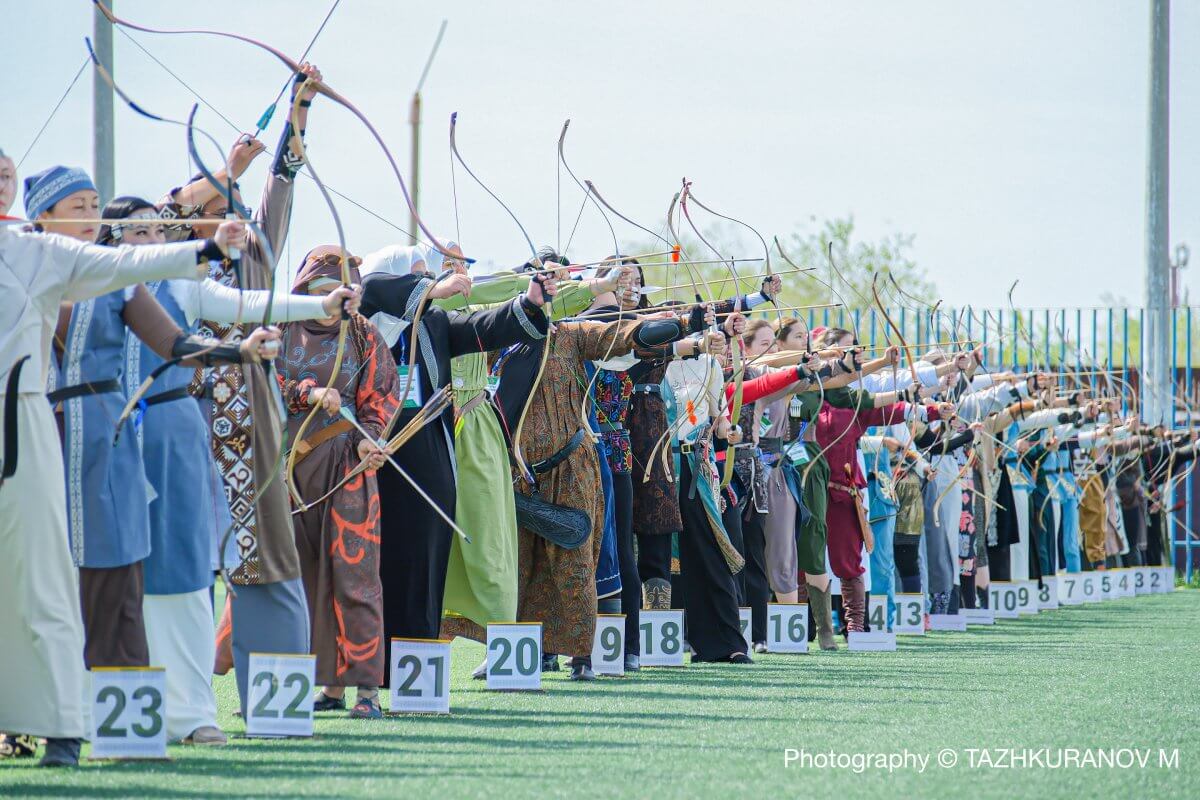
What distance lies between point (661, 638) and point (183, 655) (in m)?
3.08

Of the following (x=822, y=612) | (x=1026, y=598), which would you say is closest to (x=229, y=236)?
(x=822, y=612)

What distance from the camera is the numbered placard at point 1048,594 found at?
523 inches

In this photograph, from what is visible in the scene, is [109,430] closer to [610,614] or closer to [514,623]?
[514,623]

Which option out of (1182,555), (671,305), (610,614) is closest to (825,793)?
(610,614)

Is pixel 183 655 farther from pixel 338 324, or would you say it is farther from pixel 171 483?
pixel 338 324

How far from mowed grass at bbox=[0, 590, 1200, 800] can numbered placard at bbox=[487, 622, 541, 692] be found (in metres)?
0.07

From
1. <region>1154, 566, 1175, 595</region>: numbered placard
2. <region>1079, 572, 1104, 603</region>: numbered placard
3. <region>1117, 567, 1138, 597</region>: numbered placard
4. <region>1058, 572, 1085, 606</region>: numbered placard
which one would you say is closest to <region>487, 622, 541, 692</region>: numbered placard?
<region>1058, 572, 1085, 606</region>: numbered placard

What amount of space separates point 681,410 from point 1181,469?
1097cm

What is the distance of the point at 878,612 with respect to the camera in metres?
8.83

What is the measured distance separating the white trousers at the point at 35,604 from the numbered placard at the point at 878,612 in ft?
17.6

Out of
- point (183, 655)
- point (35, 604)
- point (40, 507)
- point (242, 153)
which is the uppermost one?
point (242, 153)

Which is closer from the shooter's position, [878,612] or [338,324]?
[338,324]

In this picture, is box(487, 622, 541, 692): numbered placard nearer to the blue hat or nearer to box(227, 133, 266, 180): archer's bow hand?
box(227, 133, 266, 180): archer's bow hand

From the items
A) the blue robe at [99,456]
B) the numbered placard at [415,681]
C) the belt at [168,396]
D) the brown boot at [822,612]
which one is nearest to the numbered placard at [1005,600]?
the brown boot at [822,612]
